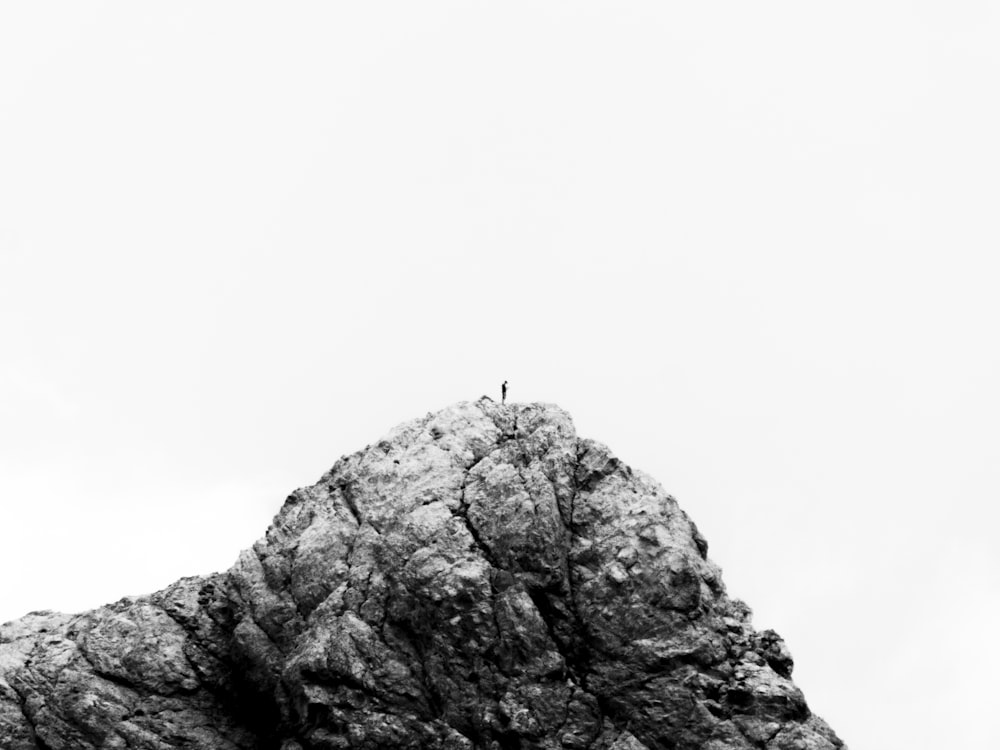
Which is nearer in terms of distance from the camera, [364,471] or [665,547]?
[665,547]

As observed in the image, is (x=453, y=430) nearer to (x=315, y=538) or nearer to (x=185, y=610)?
(x=315, y=538)

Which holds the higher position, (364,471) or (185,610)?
(364,471)

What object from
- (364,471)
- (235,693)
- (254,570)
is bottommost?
(235,693)

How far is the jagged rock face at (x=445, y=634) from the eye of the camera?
63.1 m

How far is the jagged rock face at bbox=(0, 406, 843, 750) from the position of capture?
6312 centimetres

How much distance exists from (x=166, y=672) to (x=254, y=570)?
6.19 m

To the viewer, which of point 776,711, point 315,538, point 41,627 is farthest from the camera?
point 41,627

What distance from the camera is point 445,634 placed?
2539 inches

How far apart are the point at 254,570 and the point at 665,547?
19.2m

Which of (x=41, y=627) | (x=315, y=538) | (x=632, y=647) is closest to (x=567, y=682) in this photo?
(x=632, y=647)

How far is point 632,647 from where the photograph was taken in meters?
63.9

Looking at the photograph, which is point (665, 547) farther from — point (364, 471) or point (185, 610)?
point (185, 610)

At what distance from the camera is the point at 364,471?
71.7m

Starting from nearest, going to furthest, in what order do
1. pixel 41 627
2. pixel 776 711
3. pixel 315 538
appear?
pixel 776 711, pixel 315 538, pixel 41 627
